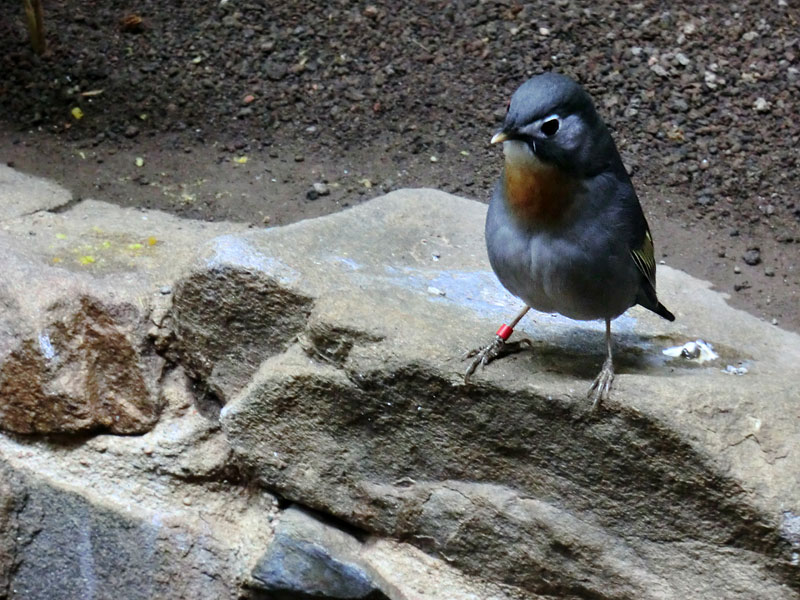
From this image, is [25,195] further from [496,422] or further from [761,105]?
[761,105]

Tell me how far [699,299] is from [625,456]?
Answer: 110cm

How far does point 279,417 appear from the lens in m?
2.93

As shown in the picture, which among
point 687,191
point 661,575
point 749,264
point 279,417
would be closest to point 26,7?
point 279,417

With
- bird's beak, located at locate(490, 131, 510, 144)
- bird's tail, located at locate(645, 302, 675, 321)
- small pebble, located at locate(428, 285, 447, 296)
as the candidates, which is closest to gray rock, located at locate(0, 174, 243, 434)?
small pebble, located at locate(428, 285, 447, 296)

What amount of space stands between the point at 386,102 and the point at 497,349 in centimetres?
268

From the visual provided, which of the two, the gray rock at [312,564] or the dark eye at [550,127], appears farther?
the gray rock at [312,564]

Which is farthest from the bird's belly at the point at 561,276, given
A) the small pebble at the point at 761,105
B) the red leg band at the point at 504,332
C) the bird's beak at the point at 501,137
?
the small pebble at the point at 761,105

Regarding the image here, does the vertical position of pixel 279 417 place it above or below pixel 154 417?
above

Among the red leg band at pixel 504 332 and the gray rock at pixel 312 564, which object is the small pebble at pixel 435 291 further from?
the gray rock at pixel 312 564

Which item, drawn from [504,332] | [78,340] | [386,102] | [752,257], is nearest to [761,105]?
[752,257]

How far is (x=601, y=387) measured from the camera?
252cm

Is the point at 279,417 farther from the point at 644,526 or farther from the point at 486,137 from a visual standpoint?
the point at 486,137

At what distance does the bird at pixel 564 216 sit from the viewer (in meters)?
2.24

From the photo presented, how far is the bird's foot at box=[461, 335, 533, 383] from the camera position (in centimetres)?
262
